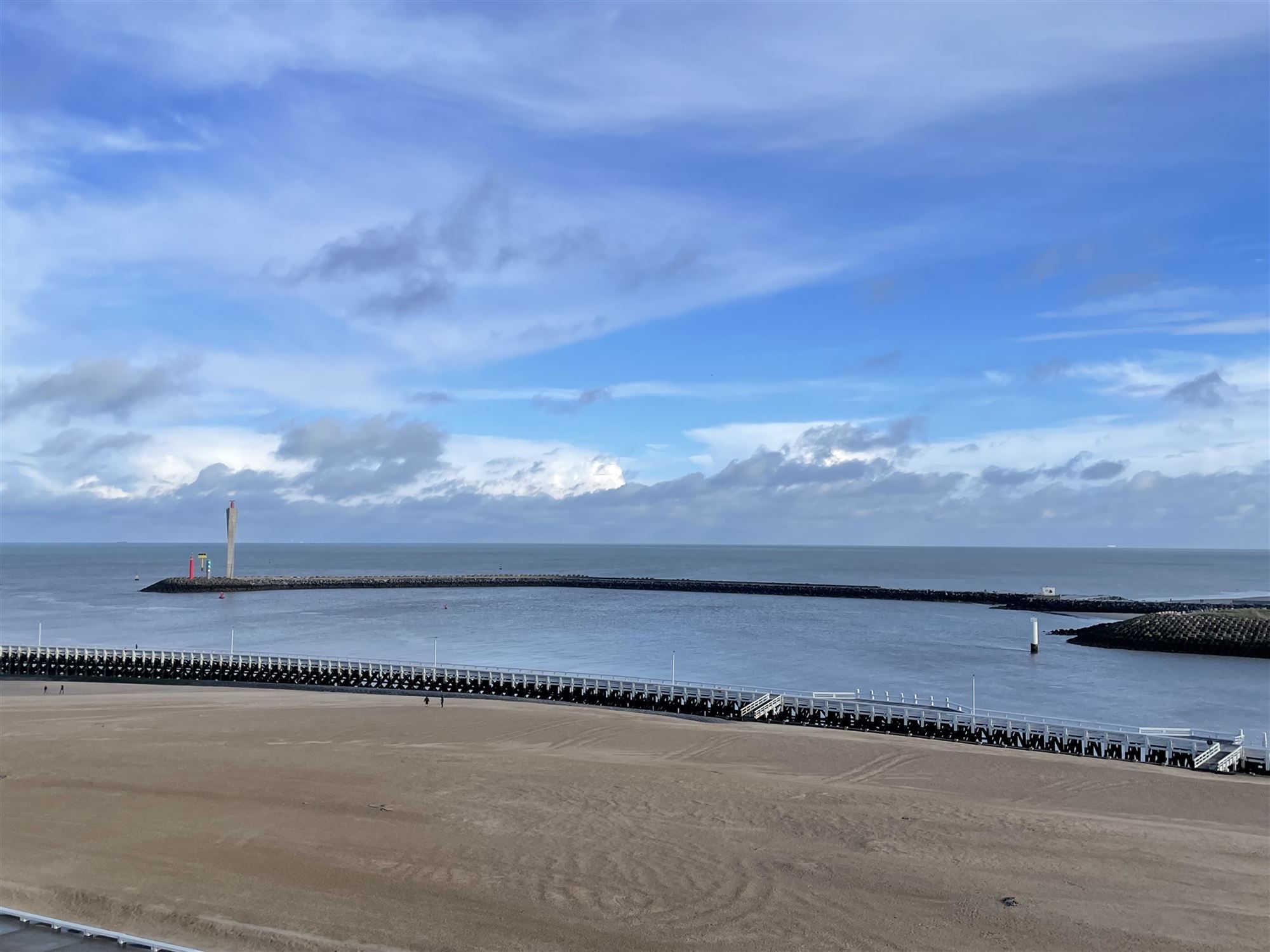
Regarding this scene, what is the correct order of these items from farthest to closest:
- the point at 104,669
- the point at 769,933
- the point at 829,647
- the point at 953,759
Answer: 1. the point at 829,647
2. the point at 104,669
3. the point at 953,759
4. the point at 769,933

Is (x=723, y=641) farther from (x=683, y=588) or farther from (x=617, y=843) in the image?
(x=683, y=588)

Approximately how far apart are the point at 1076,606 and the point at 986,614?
54.4 feet

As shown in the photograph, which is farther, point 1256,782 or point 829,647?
point 829,647

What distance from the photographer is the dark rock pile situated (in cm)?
7231

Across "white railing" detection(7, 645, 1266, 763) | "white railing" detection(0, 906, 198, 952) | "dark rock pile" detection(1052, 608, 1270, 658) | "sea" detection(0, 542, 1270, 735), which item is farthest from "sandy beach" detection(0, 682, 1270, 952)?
"dark rock pile" detection(1052, 608, 1270, 658)

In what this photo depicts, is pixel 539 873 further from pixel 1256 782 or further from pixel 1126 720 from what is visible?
pixel 1126 720

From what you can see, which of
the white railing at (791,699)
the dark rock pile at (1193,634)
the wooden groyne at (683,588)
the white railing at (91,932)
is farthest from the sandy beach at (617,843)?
the wooden groyne at (683,588)

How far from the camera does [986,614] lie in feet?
355

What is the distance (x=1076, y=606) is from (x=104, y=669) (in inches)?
4223

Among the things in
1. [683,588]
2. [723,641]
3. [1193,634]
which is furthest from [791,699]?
[683,588]

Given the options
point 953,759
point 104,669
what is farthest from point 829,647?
point 104,669

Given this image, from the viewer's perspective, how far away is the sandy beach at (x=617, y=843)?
52.5 ft

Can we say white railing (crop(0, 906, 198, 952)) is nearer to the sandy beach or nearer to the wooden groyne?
the sandy beach

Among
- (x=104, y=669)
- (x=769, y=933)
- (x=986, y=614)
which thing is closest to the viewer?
(x=769, y=933)
